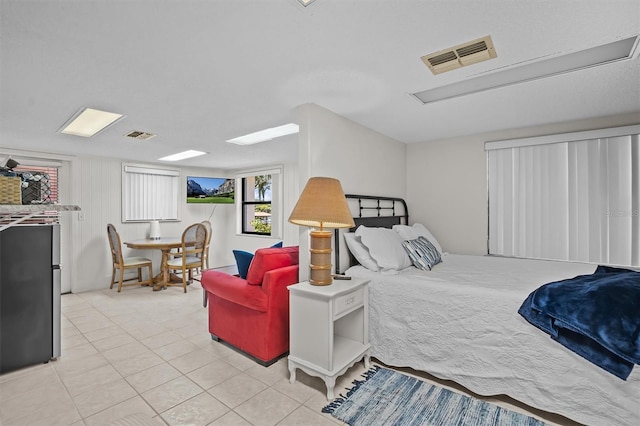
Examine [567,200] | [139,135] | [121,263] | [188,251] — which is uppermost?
[139,135]

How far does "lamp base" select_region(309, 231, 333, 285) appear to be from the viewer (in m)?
2.31

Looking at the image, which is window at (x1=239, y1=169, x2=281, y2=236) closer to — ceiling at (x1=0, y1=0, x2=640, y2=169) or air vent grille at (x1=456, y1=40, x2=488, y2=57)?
ceiling at (x1=0, y1=0, x2=640, y2=169)

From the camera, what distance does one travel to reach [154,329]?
3303 millimetres

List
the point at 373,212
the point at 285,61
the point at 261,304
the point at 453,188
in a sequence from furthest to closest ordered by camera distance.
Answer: the point at 453,188 < the point at 373,212 < the point at 261,304 < the point at 285,61

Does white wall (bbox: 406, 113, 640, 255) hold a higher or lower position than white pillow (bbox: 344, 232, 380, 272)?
higher

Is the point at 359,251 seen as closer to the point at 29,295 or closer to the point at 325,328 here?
the point at 325,328

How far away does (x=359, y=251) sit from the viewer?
2863 mm

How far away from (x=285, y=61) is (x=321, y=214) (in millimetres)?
1062

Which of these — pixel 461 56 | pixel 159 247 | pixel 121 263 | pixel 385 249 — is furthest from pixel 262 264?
pixel 121 263

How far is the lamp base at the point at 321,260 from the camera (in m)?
2.31

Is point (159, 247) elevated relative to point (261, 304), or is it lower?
elevated

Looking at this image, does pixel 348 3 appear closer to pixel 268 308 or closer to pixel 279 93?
pixel 279 93

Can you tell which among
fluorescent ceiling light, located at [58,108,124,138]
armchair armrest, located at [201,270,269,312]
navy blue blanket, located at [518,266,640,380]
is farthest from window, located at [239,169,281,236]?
navy blue blanket, located at [518,266,640,380]

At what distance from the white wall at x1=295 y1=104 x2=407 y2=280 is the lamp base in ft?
1.01
